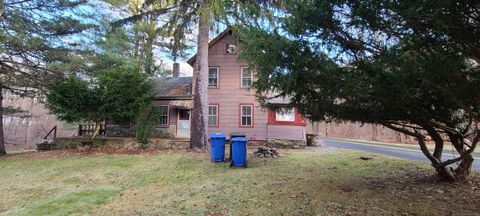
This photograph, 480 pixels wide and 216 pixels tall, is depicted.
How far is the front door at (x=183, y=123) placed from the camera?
57.2ft

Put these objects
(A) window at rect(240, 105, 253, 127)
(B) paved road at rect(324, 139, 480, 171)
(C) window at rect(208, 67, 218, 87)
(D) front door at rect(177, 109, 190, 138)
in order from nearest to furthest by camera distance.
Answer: (B) paved road at rect(324, 139, 480, 171) < (A) window at rect(240, 105, 253, 127) < (C) window at rect(208, 67, 218, 87) < (D) front door at rect(177, 109, 190, 138)

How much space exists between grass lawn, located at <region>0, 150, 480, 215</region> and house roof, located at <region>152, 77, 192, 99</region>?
7.78 meters

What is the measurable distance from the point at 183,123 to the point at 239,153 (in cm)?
901

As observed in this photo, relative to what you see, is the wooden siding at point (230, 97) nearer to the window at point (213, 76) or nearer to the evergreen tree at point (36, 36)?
the window at point (213, 76)

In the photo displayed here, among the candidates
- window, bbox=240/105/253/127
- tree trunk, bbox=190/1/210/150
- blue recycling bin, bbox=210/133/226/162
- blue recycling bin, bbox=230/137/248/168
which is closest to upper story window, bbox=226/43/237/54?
window, bbox=240/105/253/127

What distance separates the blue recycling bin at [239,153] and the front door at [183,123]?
860 cm

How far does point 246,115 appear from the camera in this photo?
16469mm

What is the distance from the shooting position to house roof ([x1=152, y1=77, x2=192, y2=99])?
1750 centimetres

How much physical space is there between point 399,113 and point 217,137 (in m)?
5.96

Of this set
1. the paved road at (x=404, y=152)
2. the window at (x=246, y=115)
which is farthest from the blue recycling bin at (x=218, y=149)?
the paved road at (x=404, y=152)

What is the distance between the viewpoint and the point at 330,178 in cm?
720

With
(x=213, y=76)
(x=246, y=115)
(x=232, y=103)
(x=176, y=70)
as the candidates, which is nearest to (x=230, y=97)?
(x=232, y=103)

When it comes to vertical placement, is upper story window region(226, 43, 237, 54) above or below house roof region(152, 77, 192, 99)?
above

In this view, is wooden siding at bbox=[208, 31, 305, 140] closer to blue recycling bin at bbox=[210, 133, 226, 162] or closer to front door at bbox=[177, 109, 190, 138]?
front door at bbox=[177, 109, 190, 138]
